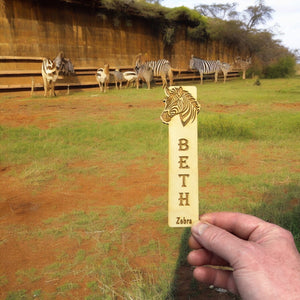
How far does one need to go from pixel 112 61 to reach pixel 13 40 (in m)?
5.53

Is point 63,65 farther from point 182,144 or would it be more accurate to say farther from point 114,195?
point 182,144

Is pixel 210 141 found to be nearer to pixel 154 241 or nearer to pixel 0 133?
pixel 154 241

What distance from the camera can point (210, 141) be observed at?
576 centimetres

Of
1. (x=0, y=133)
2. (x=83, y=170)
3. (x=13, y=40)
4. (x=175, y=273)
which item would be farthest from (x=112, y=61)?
(x=175, y=273)

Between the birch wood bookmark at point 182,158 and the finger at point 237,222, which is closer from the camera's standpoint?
the finger at point 237,222

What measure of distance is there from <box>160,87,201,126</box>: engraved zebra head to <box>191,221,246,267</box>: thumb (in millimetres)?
555

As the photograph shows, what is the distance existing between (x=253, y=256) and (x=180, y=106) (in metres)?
0.81

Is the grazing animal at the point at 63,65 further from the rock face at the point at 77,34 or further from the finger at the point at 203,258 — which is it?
the finger at the point at 203,258

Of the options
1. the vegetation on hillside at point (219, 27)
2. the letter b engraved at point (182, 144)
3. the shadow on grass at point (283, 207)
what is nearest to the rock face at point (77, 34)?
the vegetation on hillside at point (219, 27)

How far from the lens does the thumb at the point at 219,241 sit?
1203mm

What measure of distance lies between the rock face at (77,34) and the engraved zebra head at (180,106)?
13.0 meters

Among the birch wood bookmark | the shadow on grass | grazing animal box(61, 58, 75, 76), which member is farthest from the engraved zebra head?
grazing animal box(61, 58, 75, 76)

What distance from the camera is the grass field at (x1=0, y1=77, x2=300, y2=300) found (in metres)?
2.26

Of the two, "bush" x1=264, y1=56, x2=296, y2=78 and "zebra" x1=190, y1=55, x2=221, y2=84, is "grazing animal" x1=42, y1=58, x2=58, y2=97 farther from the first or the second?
"bush" x1=264, y1=56, x2=296, y2=78
